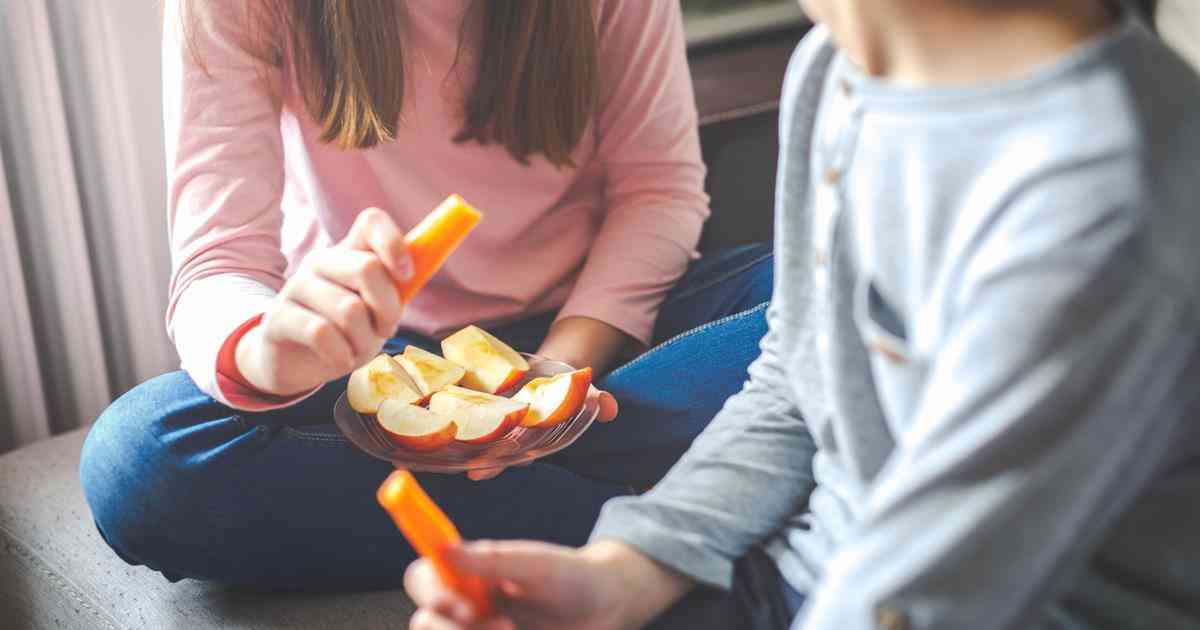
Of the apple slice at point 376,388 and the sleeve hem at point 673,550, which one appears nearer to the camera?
the sleeve hem at point 673,550

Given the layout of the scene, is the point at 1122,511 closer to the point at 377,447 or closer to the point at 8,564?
the point at 377,447

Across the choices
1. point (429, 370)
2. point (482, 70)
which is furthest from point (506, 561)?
point (482, 70)

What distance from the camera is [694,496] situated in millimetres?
667

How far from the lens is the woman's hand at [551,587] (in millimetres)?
539

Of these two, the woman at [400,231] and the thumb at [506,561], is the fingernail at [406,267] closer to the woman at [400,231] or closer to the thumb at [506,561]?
the woman at [400,231]

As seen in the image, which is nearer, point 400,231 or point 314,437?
point 400,231

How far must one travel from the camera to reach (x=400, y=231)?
2.74 feet

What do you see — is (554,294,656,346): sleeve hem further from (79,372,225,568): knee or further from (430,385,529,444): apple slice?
(79,372,225,568): knee

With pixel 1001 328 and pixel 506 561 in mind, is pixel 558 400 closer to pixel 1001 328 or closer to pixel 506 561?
pixel 506 561

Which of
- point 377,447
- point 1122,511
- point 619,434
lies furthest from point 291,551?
point 1122,511

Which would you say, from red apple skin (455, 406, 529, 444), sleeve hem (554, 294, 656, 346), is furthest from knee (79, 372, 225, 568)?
sleeve hem (554, 294, 656, 346)

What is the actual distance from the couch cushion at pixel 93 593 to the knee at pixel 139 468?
44mm

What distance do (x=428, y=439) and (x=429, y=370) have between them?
11 centimetres

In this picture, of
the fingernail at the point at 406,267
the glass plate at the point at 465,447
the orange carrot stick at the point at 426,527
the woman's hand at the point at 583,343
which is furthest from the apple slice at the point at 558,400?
the orange carrot stick at the point at 426,527
